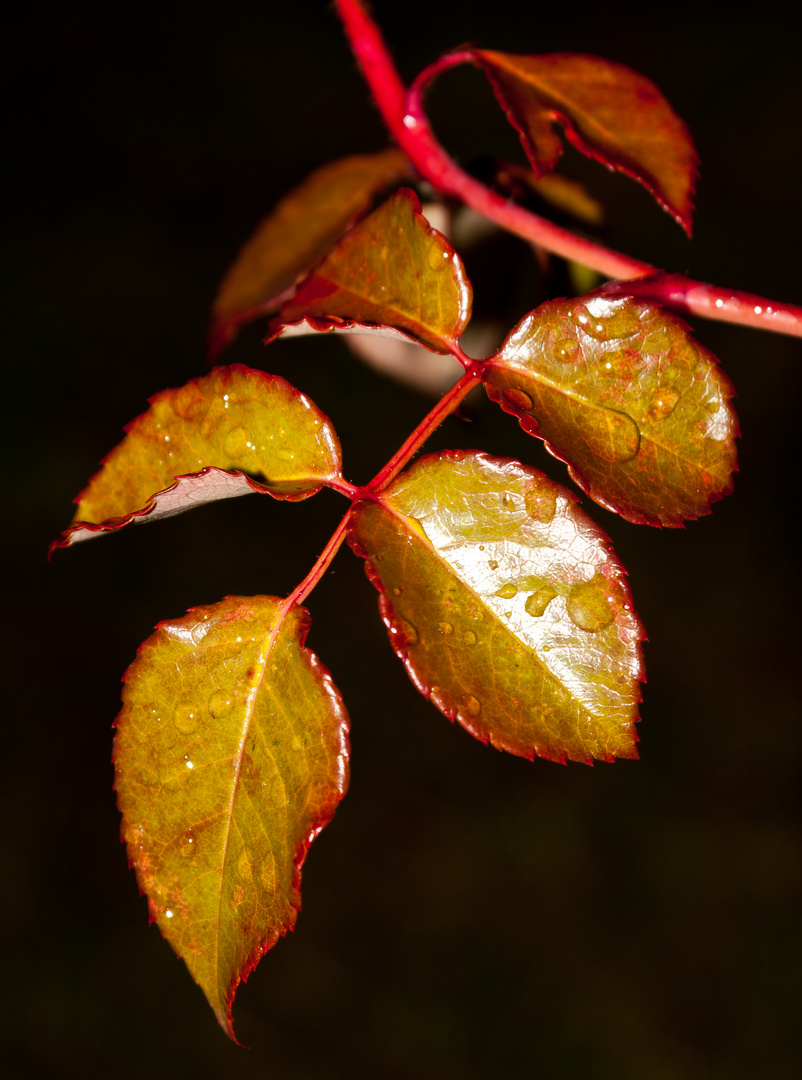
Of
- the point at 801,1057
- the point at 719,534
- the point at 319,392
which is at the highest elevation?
the point at 319,392

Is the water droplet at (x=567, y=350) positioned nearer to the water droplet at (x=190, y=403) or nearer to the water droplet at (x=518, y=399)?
the water droplet at (x=518, y=399)

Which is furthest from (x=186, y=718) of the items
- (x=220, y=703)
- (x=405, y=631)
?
(x=405, y=631)

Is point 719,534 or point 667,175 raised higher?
point 667,175

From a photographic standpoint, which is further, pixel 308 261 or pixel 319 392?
pixel 319 392

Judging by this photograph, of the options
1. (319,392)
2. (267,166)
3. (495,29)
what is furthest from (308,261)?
(495,29)

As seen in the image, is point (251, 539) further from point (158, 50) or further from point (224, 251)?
point (158, 50)

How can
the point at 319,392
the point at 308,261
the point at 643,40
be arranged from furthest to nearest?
the point at 643,40 < the point at 319,392 < the point at 308,261

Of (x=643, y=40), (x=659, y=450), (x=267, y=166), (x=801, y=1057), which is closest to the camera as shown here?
(x=659, y=450)

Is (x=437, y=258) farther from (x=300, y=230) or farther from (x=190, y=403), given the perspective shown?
(x=300, y=230)
